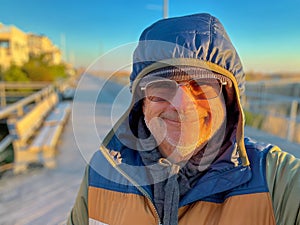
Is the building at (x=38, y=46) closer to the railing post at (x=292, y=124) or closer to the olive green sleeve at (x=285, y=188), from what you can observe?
the railing post at (x=292, y=124)

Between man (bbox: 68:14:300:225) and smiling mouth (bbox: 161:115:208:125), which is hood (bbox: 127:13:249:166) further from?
smiling mouth (bbox: 161:115:208:125)

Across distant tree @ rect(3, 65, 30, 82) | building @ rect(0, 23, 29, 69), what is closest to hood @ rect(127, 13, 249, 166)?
distant tree @ rect(3, 65, 30, 82)

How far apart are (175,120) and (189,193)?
0.21 m

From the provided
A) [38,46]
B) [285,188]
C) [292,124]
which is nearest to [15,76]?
[292,124]

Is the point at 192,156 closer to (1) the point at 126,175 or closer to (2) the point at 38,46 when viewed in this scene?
(1) the point at 126,175

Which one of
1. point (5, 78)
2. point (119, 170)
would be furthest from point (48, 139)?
point (5, 78)

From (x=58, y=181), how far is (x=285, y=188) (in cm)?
237

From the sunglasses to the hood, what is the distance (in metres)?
0.04

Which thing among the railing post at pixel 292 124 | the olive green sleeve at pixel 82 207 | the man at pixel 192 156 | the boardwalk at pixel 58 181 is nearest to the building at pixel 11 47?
the boardwalk at pixel 58 181

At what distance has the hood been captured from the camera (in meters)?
0.70

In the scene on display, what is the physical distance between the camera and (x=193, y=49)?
2.27ft

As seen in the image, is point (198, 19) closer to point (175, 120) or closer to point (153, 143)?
point (175, 120)

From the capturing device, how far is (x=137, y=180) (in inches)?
32.5

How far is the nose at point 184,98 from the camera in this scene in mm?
747
